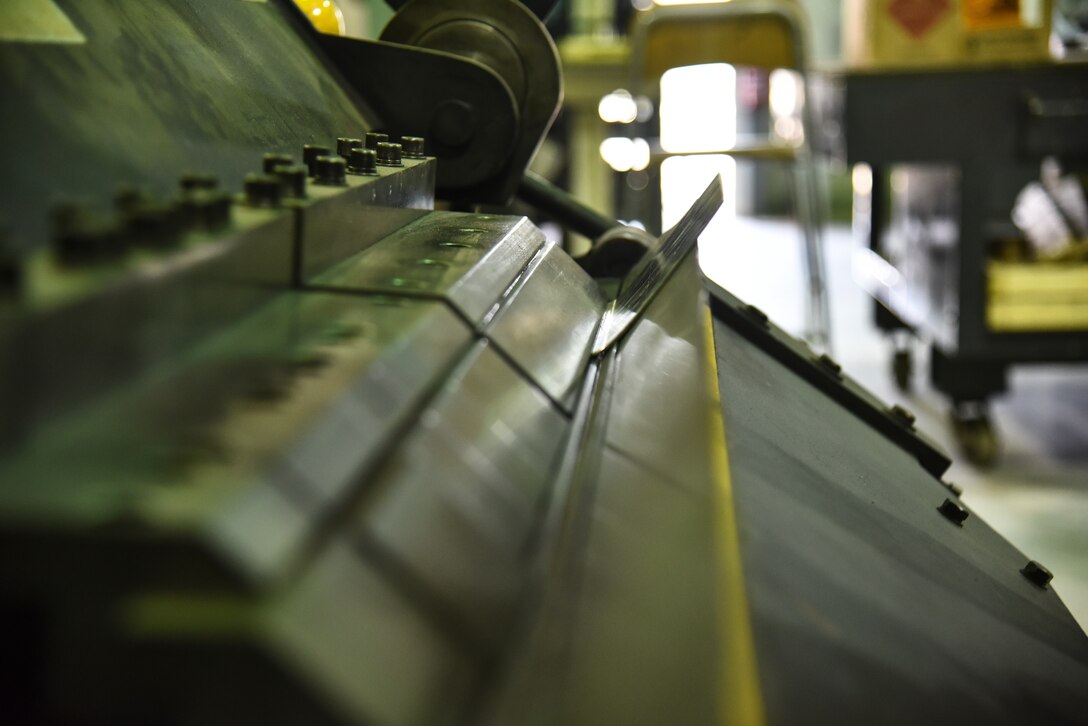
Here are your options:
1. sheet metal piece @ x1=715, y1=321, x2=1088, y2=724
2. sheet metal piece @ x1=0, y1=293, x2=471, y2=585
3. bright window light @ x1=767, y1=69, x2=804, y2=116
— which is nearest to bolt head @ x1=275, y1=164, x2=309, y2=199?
sheet metal piece @ x1=0, y1=293, x2=471, y2=585

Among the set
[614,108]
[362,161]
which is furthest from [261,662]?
[614,108]

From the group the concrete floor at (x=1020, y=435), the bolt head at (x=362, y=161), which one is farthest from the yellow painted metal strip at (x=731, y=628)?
the concrete floor at (x=1020, y=435)

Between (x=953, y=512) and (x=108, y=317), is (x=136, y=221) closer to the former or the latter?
(x=108, y=317)

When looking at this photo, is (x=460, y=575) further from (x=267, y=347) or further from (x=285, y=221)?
(x=285, y=221)

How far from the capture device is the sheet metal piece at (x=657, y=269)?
0.90 metres

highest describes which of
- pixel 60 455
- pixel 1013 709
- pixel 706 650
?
pixel 60 455

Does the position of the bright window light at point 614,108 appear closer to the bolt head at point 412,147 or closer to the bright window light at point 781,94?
the bolt head at point 412,147

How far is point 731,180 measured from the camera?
994 centimetres

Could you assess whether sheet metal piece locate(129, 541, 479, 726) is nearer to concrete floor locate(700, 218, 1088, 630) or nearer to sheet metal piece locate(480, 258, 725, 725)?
sheet metal piece locate(480, 258, 725, 725)

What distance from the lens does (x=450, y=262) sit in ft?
2.50

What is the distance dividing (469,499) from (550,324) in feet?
1.01

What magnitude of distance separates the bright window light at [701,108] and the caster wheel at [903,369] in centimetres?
625

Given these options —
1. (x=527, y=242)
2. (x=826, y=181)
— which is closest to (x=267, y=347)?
(x=527, y=242)

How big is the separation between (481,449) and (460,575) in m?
0.11
